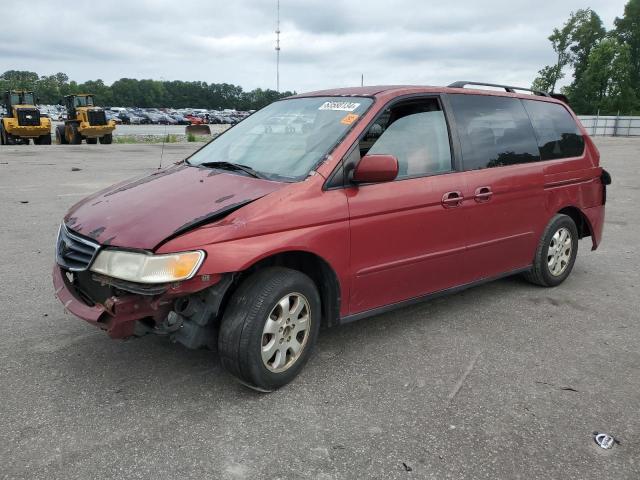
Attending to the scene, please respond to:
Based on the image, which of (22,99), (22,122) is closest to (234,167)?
(22,122)

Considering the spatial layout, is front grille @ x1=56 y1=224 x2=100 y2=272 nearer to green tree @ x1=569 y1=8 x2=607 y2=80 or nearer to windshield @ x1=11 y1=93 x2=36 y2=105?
windshield @ x1=11 y1=93 x2=36 y2=105

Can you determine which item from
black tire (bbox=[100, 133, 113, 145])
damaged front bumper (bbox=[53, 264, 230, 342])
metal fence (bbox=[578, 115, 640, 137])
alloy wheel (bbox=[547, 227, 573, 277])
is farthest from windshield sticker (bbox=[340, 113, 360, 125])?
metal fence (bbox=[578, 115, 640, 137])

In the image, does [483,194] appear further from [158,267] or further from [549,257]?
[158,267]

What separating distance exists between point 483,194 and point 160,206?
7.75ft

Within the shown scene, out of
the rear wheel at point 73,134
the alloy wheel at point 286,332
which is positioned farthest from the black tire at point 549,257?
the rear wheel at point 73,134

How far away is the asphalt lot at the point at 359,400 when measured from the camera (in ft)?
8.33

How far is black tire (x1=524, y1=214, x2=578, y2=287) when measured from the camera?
4.85 meters

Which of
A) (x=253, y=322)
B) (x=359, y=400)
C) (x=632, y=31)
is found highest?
(x=632, y=31)

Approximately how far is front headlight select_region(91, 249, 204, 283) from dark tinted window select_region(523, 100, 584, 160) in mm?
3367

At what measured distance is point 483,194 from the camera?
13.6ft

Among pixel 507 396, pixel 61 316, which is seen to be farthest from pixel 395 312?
pixel 61 316

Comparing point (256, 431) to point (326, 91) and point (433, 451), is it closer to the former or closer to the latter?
point (433, 451)

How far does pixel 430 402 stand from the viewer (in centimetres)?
307

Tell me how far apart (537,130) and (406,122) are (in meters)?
1.61
